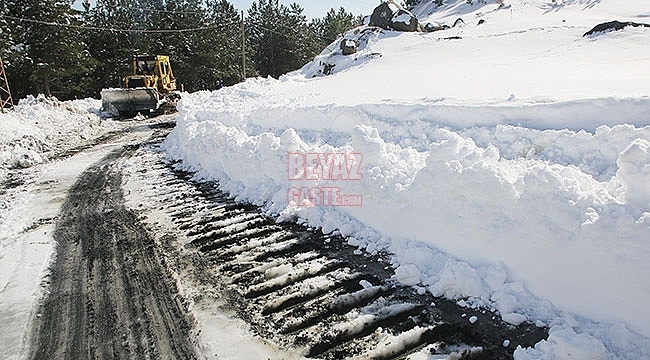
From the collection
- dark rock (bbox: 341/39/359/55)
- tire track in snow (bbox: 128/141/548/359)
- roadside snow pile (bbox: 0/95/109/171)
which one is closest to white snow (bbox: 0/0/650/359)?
tire track in snow (bbox: 128/141/548/359)

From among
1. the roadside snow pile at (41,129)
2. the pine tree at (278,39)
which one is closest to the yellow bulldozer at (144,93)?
the roadside snow pile at (41,129)

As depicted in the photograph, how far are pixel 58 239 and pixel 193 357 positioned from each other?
352 cm

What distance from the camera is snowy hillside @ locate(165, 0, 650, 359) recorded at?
10.1 feet

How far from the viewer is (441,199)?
4363 mm

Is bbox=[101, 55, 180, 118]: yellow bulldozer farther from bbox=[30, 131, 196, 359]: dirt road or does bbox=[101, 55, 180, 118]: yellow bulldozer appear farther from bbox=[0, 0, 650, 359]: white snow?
bbox=[30, 131, 196, 359]: dirt road

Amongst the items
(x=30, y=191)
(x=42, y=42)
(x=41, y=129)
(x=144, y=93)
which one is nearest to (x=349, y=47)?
(x=144, y=93)

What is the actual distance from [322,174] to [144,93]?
16.9 meters

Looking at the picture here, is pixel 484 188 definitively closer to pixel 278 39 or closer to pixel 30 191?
pixel 30 191

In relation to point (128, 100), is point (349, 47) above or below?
above

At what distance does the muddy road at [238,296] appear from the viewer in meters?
3.15

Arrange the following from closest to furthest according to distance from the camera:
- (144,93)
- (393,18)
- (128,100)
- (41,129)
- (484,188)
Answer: (484,188), (41,129), (128,100), (144,93), (393,18)

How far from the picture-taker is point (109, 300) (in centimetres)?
389

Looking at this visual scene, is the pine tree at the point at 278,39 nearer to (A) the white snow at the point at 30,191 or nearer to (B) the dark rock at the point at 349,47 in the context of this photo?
(B) the dark rock at the point at 349,47

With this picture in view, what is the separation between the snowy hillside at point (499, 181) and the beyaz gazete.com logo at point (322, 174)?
0.02 metres
